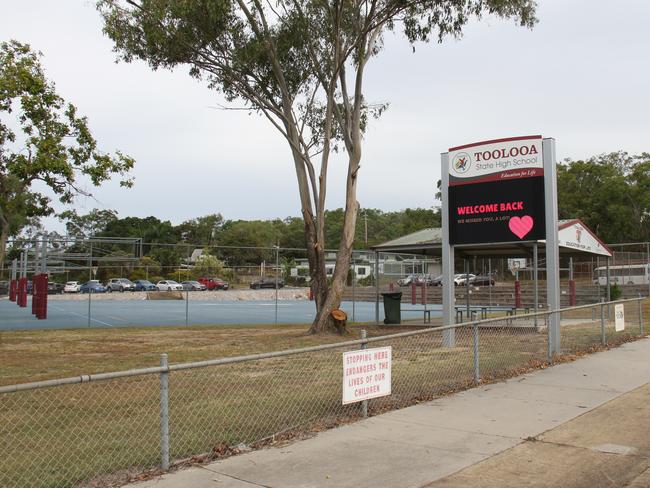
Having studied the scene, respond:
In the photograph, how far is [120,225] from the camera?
4240 inches

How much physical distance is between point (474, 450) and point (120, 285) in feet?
167

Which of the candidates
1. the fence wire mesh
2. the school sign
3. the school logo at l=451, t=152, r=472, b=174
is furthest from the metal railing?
the school logo at l=451, t=152, r=472, b=174

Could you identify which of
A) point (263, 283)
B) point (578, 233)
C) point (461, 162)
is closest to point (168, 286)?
point (263, 283)

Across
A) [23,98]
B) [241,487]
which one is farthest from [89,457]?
[23,98]

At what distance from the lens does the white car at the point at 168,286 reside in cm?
5151

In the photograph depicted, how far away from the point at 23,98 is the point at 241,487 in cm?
1325

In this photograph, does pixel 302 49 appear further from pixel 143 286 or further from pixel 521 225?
pixel 143 286

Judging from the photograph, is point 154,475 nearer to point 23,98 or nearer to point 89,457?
point 89,457

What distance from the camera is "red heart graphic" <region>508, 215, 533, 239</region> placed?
533 inches

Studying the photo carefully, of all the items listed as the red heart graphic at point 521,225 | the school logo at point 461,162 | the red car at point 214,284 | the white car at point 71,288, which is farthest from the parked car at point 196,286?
the red heart graphic at point 521,225

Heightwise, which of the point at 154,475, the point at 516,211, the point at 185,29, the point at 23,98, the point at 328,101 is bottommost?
the point at 154,475

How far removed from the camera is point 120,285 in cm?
5291

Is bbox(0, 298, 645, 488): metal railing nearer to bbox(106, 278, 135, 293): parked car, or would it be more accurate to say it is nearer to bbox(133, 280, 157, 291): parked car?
bbox(133, 280, 157, 291): parked car

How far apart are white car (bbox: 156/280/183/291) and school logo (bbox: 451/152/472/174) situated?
38.5m
